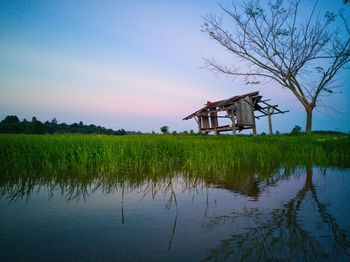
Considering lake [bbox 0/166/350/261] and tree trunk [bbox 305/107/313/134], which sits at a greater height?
tree trunk [bbox 305/107/313/134]

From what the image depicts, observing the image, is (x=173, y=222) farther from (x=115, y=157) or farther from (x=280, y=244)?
(x=115, y=157)

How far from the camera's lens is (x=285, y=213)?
2.27 meters

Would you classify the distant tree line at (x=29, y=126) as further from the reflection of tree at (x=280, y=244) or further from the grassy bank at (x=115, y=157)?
the reflection of tree at (x=280, y=244)

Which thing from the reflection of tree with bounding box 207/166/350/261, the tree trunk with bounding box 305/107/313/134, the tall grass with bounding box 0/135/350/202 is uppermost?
the tree trunk with bounding box 305/107/313/134

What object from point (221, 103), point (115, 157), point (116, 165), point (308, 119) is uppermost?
point (221, 103)

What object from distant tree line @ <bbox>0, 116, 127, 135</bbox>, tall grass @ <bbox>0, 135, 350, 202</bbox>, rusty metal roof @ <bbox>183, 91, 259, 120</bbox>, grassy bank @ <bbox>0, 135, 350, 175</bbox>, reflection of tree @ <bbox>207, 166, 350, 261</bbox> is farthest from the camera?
rusty metal roof @ <bbox>183, 91, 259, 120</bbox>

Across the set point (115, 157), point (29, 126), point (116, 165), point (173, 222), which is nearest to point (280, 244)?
point (173, 222)

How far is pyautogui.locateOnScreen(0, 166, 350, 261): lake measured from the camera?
1.52 metres

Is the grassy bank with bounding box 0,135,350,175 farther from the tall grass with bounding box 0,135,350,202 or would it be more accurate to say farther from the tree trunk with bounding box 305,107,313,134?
the tree trunk with bounding box 305,107,313,134

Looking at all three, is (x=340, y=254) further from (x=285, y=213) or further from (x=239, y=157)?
(x=239, y=157)

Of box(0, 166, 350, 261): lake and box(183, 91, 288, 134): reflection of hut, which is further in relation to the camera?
box(183, 91, 288, 134): reflection of hut

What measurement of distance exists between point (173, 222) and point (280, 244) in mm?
820

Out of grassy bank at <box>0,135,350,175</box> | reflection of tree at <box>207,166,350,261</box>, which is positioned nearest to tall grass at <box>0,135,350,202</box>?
grassy bank at <box>0,135,350,175</box>

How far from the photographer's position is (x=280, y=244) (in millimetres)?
1618
